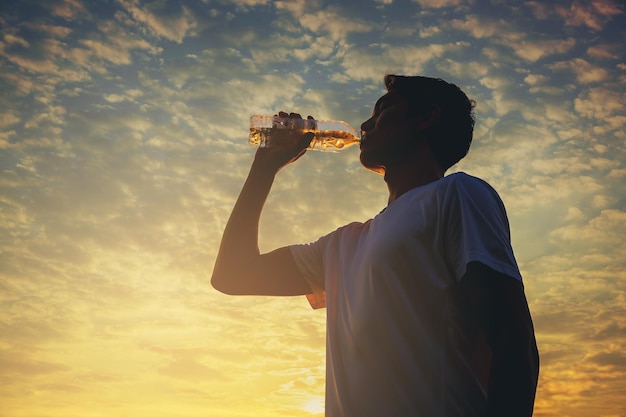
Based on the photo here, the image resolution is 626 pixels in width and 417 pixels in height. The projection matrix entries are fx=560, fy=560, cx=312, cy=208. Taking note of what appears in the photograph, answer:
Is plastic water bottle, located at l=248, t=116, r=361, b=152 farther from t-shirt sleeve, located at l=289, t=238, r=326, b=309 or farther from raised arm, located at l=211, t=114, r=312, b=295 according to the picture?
t-shirt sleeve, located at l=289, t=238, r=326, b=309

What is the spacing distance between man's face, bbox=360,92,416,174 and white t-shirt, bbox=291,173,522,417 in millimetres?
671

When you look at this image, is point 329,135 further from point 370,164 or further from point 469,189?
point 469,189

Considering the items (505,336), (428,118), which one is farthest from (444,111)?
(505,336)

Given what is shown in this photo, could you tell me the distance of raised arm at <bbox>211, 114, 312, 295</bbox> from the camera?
3627 millimetres

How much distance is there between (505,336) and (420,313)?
0.38 metres

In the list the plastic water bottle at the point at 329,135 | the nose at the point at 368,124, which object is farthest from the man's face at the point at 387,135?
the plastic water bottle at the point at 329,135

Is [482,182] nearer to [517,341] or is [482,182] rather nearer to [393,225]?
[393,225]

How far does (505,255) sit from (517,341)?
33 centimetres

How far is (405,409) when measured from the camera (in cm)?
229

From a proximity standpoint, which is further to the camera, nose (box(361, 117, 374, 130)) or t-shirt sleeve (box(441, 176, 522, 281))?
nose (box(361, 117, 374, 130))

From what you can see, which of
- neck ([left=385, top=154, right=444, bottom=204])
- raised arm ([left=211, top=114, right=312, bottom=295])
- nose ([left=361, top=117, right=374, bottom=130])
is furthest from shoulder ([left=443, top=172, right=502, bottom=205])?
raised arm ([left=211, top=114, right=312, bottom=295])

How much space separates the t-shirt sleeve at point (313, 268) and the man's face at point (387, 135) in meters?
0.61

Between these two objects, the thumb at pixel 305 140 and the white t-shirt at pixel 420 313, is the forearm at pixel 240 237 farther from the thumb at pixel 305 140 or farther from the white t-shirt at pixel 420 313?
the white t-shirt at pixel 420 313

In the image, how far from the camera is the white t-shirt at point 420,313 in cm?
224
